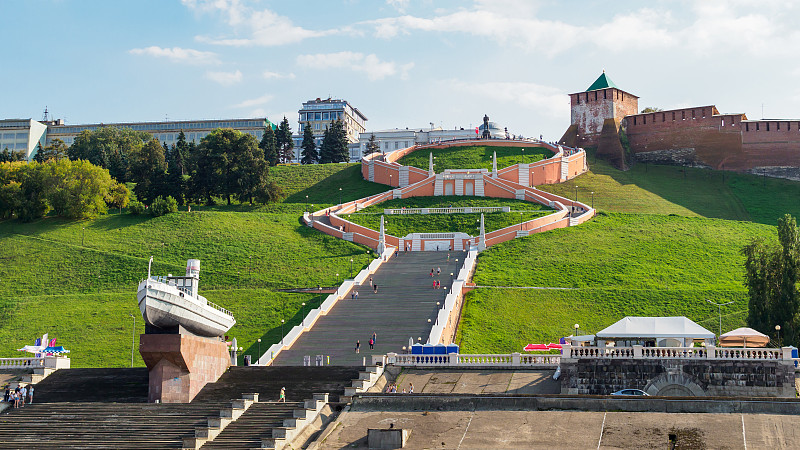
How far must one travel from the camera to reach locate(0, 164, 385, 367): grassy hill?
141 feet

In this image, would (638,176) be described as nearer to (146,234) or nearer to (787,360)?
(146,234)

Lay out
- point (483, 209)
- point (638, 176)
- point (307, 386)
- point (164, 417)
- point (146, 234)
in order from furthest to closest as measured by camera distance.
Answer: point (638, 176), point (483, 209), point (146, 234), point (307, 386), point (164, 417)

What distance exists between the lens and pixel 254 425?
26.0 m

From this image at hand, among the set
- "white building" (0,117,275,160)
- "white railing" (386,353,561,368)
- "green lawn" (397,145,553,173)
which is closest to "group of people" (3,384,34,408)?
"white railing" (386,353,561,368)

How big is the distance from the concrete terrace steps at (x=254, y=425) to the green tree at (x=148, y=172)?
158 feet

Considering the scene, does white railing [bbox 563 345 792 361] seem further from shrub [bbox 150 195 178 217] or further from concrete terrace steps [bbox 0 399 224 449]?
shrub [bbox 150 195 178 217]

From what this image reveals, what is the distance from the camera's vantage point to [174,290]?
30891 millimetres

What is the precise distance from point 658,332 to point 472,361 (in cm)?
615

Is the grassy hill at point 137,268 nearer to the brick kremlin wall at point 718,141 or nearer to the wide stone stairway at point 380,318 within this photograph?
the wide stone stairway at point 380,318

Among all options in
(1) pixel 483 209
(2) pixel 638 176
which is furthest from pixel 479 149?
(1) pixel 483 209

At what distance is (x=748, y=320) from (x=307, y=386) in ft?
60.8

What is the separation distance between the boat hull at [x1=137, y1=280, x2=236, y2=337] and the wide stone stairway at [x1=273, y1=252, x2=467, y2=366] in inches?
201

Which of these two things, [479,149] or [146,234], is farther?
[479,149]

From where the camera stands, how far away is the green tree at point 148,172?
240ft
